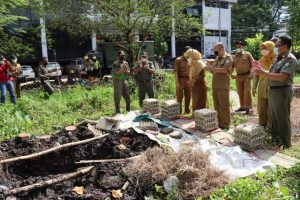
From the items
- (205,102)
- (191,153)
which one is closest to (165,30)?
(205,102)

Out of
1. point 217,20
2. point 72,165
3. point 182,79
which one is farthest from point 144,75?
point 217,20

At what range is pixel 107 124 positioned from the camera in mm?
6621

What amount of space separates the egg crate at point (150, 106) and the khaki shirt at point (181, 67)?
90cm

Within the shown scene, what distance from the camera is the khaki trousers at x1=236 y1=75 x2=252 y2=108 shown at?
877 centimetres

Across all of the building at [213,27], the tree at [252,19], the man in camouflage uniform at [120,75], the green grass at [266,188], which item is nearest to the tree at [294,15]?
the man in camouflage uniform at [120,75]

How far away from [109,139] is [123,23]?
29.5 feet

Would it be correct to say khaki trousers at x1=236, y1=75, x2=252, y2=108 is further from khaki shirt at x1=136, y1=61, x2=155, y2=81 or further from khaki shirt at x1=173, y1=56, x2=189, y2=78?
khaki shirt at x1=136, y1=61, x2=155, y2=81

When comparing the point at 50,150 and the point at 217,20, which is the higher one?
the point at 217,20

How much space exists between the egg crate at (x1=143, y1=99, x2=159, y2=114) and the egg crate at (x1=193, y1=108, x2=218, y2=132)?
157 cm

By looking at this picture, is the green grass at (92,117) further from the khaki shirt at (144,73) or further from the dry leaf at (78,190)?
the dry leaf at (78,190)

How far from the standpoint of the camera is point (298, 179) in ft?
14.6

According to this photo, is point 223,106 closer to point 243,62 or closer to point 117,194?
point 243,62

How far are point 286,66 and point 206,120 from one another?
1749 mm

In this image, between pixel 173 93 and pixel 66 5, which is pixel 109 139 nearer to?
pixel 173 93
